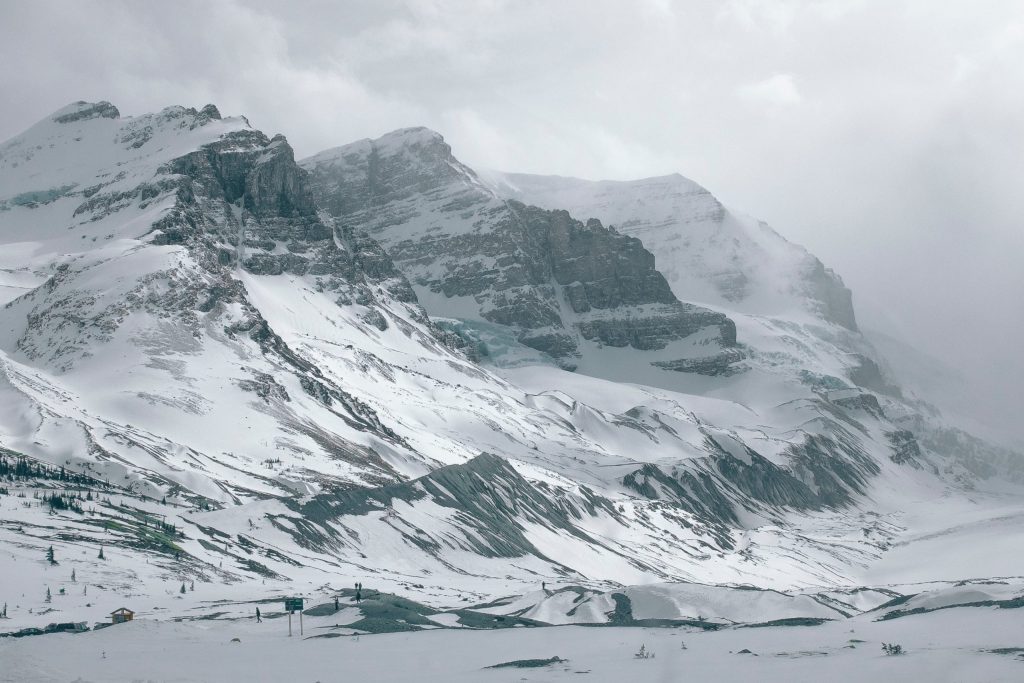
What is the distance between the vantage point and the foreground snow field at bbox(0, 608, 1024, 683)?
64812mm

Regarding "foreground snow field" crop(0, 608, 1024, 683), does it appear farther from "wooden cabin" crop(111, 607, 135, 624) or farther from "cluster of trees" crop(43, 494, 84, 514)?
"cluster of trees" crop(43, 494, 84, 514)

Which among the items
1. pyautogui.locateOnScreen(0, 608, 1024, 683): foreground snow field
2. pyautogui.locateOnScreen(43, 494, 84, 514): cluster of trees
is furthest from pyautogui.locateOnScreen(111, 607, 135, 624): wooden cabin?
pyautogui.locateOnScreen(43, 494, 84, 514): cluster of trees

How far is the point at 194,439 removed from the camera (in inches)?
7741

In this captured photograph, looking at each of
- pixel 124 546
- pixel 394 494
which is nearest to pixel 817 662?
pixel 124 546

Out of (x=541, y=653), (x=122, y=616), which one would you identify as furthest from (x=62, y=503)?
(x=541, y=653)

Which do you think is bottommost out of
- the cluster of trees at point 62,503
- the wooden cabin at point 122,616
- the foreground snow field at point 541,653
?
the foreground snow field at point 541,653

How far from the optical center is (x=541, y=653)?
74312mm

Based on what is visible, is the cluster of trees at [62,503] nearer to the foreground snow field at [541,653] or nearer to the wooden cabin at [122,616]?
the wooden cabin at [122,616]

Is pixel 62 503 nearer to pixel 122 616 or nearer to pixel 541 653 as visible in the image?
pixel 122 616

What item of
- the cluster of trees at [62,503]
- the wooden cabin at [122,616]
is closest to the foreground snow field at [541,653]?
the wooden cabin at [122,616]

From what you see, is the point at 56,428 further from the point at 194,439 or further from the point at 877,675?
the point at 877,675

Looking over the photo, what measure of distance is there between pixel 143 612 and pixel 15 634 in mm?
15069

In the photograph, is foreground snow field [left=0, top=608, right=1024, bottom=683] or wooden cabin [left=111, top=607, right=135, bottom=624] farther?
wooden cabin [left=111, top=607, right=135, bottom=624]

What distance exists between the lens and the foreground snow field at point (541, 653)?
213 feet
